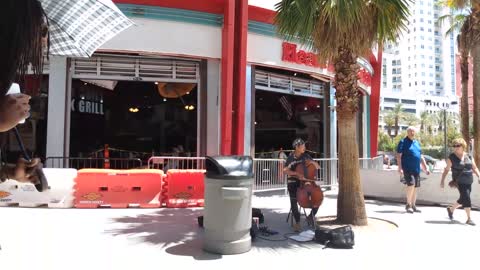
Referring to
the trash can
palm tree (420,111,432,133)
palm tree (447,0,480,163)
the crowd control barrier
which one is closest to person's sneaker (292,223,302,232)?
the trash can

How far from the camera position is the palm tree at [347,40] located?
870 centimetres

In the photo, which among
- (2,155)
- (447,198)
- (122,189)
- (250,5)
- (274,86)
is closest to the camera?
(2,155)

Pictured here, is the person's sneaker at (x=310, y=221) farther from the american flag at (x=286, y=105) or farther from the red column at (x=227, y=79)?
the american flag at (x=286, y=105)

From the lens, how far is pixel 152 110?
82.5 ft

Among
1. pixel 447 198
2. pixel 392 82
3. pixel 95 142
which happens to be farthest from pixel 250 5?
pixel 392 82

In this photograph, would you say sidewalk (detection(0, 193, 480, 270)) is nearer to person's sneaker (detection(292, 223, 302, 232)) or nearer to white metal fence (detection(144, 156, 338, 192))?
person's sneaker (detection(292, 223, 302, 232))

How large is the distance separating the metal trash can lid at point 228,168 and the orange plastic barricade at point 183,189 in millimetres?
4474

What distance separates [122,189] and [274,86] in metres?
6.89

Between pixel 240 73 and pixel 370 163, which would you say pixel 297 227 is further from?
pixel 370 163

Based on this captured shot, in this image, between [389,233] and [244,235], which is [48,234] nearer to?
[244,235]

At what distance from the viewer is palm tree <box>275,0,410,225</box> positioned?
870 cm

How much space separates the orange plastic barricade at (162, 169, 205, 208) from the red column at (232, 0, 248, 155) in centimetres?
239

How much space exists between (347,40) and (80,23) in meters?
7.14

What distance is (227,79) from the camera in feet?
44.4
